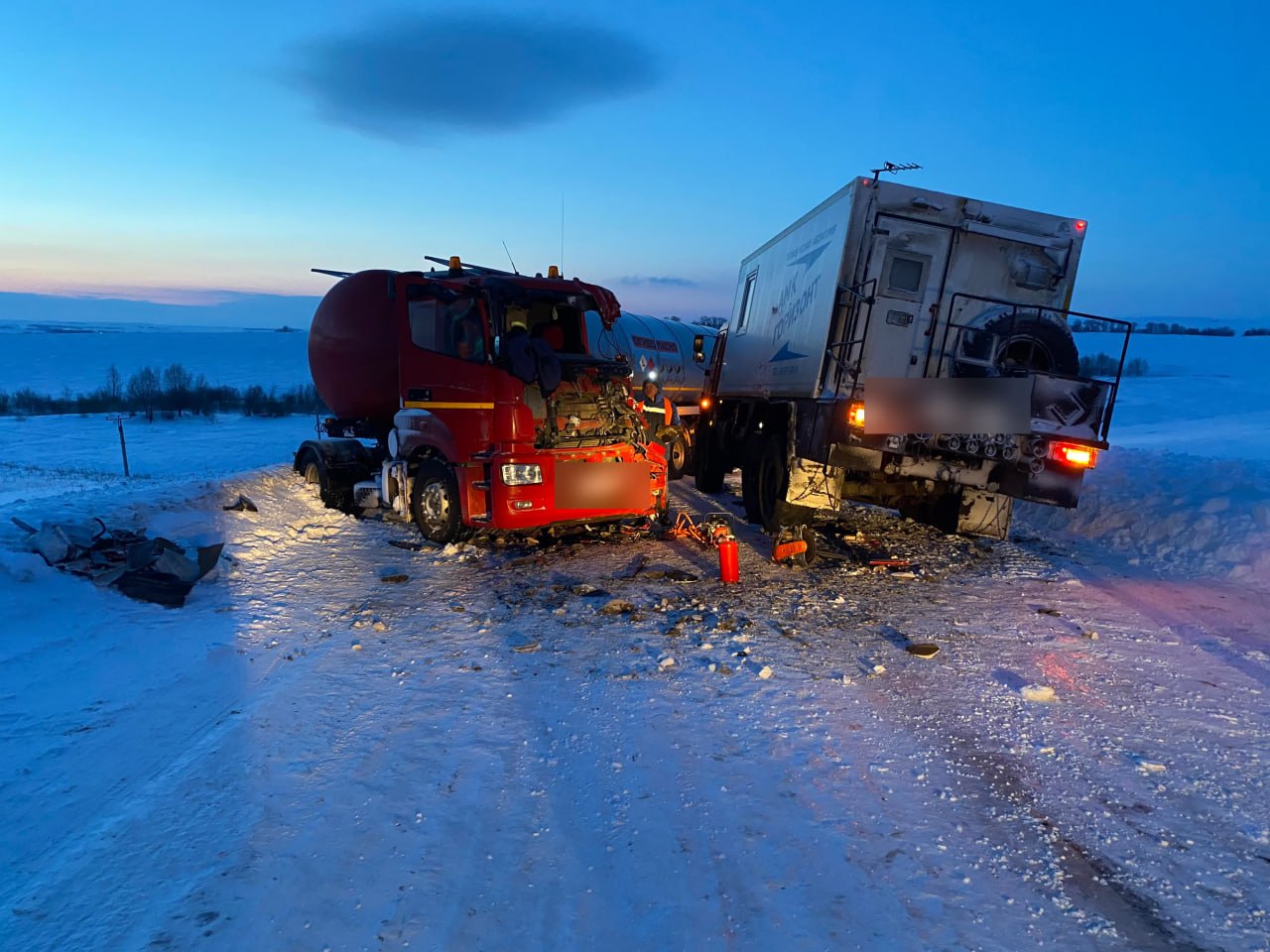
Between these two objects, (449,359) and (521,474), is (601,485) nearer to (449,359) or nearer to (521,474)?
(521,474)

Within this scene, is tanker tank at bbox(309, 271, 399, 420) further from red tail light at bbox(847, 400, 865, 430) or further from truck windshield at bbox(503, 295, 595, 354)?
red tail light at bbox(847, 400, 865, 430)

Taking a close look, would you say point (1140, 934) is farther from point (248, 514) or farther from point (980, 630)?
point (248, 514)

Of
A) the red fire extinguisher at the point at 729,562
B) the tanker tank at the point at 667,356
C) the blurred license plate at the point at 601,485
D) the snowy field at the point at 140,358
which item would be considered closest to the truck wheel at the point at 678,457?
the tanker tank at the point at 667,356

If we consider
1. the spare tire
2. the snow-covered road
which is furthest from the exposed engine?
the spare tire

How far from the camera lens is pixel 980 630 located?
5.59 metres

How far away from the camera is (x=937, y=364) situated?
7699 millimetres

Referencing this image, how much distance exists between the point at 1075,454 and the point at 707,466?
21.2ft

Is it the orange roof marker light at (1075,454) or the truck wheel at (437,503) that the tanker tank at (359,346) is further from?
the orange roof marker light at (1075,454)

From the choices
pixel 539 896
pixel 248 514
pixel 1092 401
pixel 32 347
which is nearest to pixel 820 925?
pixel 539 896

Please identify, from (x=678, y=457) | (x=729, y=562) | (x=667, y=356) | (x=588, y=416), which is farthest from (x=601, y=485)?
(x=667, y=356)

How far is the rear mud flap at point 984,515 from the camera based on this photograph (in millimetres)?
8484

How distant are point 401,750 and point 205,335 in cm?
9378

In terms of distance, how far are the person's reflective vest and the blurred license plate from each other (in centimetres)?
63

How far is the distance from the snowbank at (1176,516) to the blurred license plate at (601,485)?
534cm
